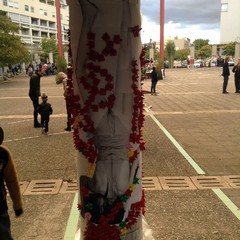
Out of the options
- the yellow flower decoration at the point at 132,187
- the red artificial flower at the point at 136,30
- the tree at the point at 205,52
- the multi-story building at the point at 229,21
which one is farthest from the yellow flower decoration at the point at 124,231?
the tree at the point at 205,52

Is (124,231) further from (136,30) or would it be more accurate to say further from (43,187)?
(43,187)

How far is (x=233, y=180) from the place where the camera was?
5832 mm

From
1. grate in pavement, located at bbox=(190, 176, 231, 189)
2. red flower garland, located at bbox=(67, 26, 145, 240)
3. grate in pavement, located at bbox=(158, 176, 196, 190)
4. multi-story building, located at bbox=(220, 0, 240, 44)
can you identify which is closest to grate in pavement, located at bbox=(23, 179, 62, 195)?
grate in pavement, located at bbox=(158, 176, 196, 190)

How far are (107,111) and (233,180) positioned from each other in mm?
3554

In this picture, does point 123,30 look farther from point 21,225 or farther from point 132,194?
point 21,225

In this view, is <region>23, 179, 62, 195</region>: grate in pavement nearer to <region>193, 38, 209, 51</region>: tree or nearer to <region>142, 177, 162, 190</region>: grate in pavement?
<region>142, 177, 162, 190</region>: grate in pavement

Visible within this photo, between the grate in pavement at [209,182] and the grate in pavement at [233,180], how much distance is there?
0.23 feet

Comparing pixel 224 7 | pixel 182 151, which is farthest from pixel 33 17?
pixel 182 151

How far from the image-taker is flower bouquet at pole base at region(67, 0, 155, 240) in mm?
3062

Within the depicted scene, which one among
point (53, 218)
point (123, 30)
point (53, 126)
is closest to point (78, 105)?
point (123, 30)

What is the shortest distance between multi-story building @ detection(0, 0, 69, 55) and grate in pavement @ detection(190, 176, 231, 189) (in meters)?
71.8

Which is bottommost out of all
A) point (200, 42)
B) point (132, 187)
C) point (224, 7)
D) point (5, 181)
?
point (132, 187)

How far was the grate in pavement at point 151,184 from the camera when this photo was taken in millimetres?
5473

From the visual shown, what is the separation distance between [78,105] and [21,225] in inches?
83.6
